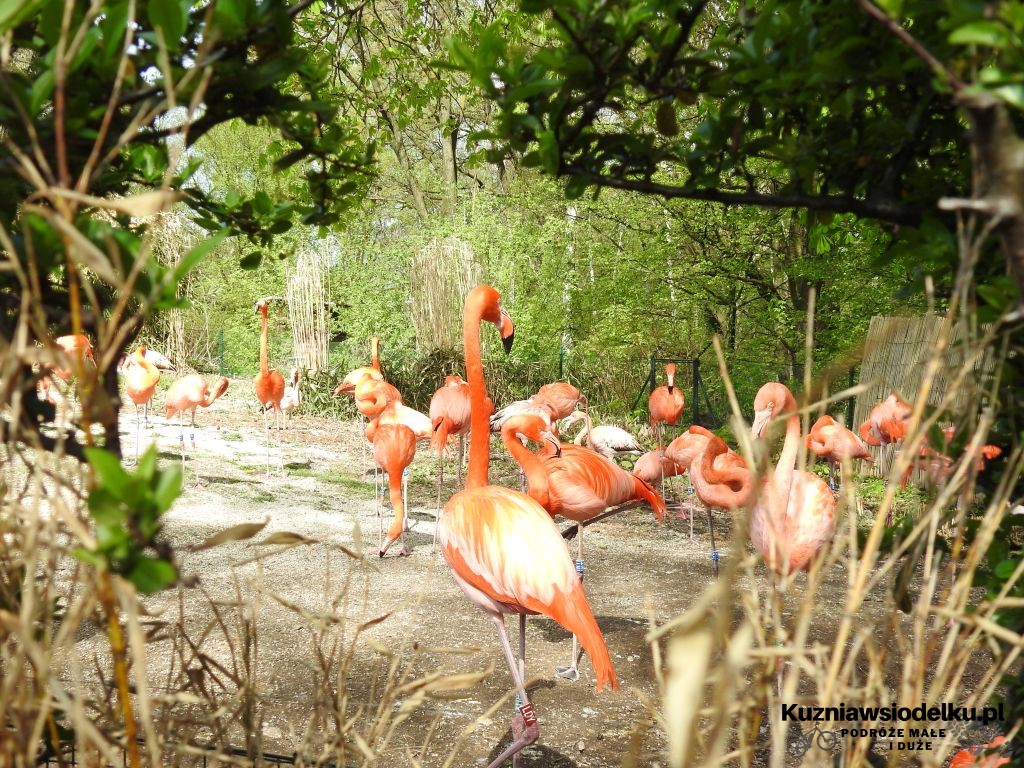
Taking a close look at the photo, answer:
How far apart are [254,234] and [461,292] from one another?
11177 mm

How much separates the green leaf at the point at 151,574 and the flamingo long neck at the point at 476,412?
2.61m

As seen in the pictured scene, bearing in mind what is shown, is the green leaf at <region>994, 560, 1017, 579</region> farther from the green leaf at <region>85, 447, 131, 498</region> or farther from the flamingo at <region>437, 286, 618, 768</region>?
the flamingo at <region>437, 286, 618, 768</region>

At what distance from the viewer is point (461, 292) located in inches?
504

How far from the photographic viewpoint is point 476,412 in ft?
12.2

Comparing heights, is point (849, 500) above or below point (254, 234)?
below

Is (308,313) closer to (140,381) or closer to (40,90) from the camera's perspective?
(140,381)

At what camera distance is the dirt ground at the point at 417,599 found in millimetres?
3037

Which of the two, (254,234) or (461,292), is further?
(461,292)

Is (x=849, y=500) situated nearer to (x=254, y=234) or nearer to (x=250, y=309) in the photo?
(x=254, y=234)

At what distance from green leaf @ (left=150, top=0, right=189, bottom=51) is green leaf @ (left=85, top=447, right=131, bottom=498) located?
1.74ft

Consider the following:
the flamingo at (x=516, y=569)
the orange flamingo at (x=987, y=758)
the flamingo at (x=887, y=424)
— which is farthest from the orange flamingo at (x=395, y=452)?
the orange flamingo at (x=987, y=758)

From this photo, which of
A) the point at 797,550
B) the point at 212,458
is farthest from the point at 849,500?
the point at 212,458

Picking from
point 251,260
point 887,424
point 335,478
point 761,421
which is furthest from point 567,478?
point 335,478

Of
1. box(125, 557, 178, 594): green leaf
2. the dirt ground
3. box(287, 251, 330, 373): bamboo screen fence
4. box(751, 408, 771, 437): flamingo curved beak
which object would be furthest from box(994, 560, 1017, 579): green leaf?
box(287, 251, 330, 373): bamboo screen fence
